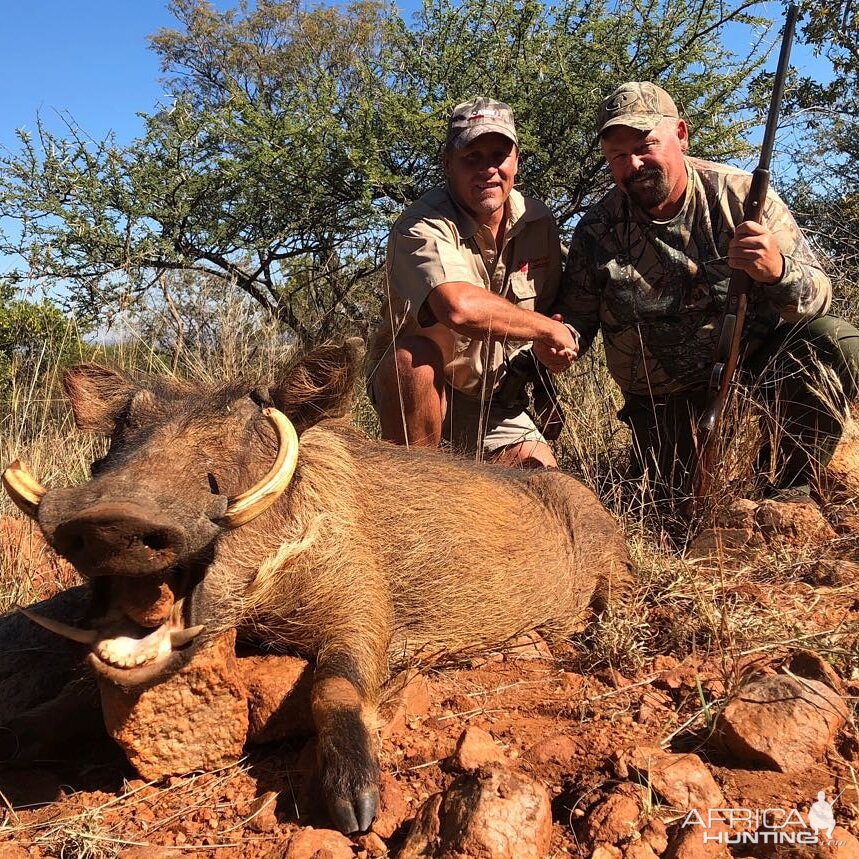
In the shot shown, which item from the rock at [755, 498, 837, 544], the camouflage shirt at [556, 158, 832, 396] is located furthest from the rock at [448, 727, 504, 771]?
the camouflage shirt at [556, 158, 832, 396]

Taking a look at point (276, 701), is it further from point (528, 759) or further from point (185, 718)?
point (528, 759)

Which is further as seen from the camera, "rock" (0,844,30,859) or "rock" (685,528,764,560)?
"rock" (685,528,764,560)

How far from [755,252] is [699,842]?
8.67ft

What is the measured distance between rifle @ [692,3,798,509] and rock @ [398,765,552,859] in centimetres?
222

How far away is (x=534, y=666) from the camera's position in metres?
2.59

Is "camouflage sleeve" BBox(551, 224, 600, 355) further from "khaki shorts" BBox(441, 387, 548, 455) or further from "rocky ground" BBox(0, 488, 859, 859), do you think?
"rocky ground" BBox(0, 488, 859, 859)

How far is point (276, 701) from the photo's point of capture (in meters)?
2.14

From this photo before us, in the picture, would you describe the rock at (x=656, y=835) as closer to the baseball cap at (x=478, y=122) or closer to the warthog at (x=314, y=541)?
the warthog at (x=314, y=541)

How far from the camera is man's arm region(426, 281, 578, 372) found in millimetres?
3725

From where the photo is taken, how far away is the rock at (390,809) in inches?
70.5

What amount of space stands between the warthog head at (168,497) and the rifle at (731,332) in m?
1.84

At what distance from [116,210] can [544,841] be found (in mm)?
7004

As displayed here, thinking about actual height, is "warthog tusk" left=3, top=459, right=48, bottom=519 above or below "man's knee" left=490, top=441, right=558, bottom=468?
above

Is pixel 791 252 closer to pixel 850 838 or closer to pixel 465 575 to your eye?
pixel 465 575
